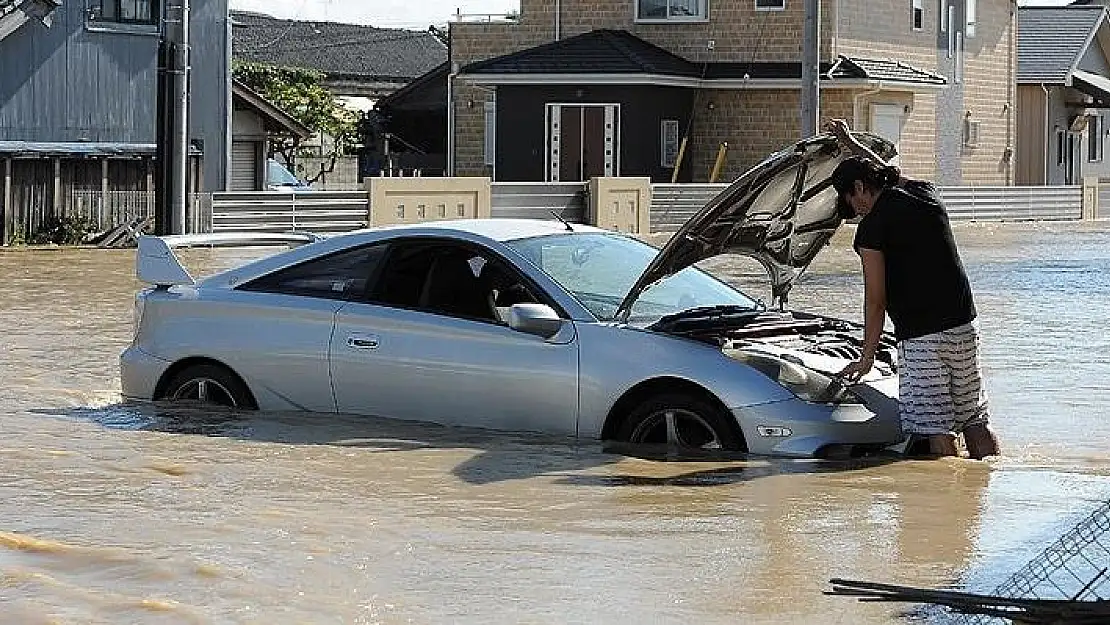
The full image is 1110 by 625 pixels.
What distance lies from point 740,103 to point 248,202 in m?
17.5

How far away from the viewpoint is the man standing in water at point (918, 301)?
390 inches

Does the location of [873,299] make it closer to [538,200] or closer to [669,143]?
[538,200]

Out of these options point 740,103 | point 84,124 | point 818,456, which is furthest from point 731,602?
point 740,103

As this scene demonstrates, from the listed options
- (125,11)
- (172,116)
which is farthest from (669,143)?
(172,116)

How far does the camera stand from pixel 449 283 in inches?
436

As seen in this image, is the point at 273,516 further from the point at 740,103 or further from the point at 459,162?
the point at 459,162

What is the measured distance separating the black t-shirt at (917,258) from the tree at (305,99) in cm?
4960

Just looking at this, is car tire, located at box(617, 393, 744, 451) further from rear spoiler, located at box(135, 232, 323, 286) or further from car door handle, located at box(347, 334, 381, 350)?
rear spoiler, located at box(135, 232, 323, 286)

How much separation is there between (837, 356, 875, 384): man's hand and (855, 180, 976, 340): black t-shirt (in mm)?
217

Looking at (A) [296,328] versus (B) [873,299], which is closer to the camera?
(B) [873,299]

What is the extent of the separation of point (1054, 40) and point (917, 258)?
54606mm

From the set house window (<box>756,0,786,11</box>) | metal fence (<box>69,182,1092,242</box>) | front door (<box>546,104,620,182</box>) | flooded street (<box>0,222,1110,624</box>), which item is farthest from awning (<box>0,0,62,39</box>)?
flooded street (<box>0,222,1110,624</box>)

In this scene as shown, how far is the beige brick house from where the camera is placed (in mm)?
46438

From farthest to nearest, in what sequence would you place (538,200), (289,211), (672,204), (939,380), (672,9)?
1. (672,9)
2. (672,204)
3. (538,200)
4. (289,211)
5. (939,380)
